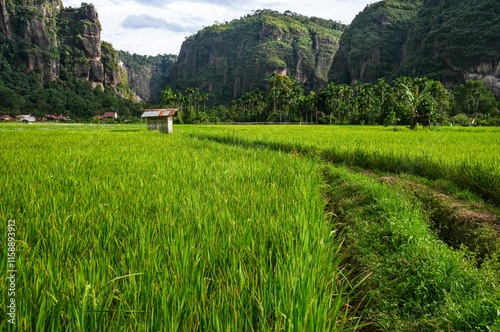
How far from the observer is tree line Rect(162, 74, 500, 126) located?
127ft

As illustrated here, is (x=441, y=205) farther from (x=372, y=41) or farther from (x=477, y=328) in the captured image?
(x=372, y=41)

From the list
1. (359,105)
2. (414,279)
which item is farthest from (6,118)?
(414,279)

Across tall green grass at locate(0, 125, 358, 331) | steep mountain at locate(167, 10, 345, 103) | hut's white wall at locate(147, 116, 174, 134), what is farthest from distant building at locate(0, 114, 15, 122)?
steep mountain at locate(167, 10, 345, 103)

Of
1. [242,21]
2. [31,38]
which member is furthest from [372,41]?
[31,38]

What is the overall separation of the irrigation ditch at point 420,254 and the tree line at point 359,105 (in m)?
25.0

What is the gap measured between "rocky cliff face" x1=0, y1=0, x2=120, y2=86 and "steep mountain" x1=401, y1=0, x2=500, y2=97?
4277 inches

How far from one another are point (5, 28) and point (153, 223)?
446ft

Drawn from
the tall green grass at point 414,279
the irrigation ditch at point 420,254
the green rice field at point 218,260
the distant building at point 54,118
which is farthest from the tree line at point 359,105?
the green rice field at point 218,260

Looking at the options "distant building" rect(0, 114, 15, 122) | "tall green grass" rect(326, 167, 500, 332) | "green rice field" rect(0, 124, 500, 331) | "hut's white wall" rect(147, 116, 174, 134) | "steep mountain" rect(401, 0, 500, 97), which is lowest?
"tall green grass" rect(326, 167, 500, 332)

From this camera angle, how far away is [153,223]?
247 cm

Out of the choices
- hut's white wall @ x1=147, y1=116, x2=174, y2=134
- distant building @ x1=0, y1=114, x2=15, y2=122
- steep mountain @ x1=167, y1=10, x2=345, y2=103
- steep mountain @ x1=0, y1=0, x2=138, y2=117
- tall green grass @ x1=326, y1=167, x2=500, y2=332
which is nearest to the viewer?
tall green grass @ x1=326, y1=167, x2=500, y2=332

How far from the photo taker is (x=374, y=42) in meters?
108

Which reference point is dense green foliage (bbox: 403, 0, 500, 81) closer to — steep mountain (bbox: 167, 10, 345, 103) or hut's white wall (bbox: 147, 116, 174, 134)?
steep mountain (bbox: 167, 10, 345, 103)

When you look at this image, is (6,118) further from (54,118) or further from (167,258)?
(167,258)
